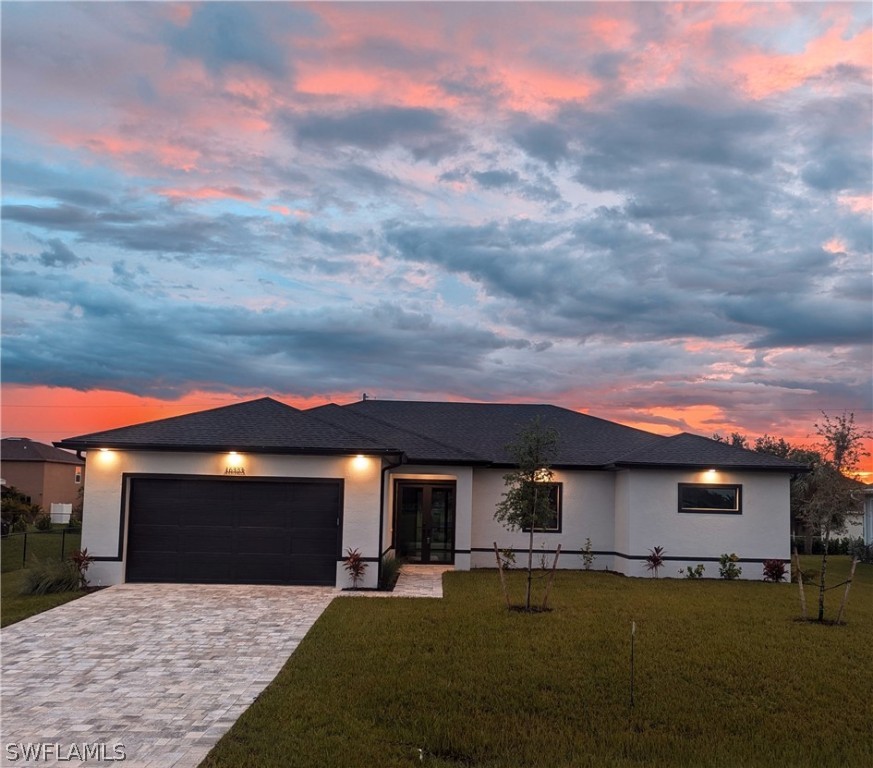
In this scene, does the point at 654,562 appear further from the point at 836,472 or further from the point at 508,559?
the point at 836,472

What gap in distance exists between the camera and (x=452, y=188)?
18828 millimetres

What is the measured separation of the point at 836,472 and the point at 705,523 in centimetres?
1453

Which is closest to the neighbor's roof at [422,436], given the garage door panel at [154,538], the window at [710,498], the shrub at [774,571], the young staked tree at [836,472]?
the window at [710,498]

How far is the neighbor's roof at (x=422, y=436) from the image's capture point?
16.4 metres

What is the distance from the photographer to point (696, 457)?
2008 cm

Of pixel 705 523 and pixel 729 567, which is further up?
pixel 705 523

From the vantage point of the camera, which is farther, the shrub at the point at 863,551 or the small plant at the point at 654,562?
the shrub at the point at 863,551

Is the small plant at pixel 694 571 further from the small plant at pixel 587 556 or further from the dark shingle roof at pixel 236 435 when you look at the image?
the dark shingle roof at pixel 236 435

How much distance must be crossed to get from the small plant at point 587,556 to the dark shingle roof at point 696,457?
2.71 m

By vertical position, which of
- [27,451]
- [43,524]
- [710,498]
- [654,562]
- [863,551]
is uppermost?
[27,451]

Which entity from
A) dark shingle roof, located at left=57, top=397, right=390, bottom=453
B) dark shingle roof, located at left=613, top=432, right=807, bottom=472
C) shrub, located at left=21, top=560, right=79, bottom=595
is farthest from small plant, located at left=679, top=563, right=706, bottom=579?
shrub, located at left=21, top=560, right=79, bottom=595

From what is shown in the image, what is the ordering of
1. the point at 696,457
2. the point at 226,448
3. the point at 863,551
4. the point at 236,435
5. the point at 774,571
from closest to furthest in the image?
the point at 226,448
the point at 236,435
the point at 774,571
the point at 696,457
the point at 863,551

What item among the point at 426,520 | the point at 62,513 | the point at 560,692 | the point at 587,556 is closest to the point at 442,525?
the point at 426,520

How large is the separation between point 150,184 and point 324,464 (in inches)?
303
